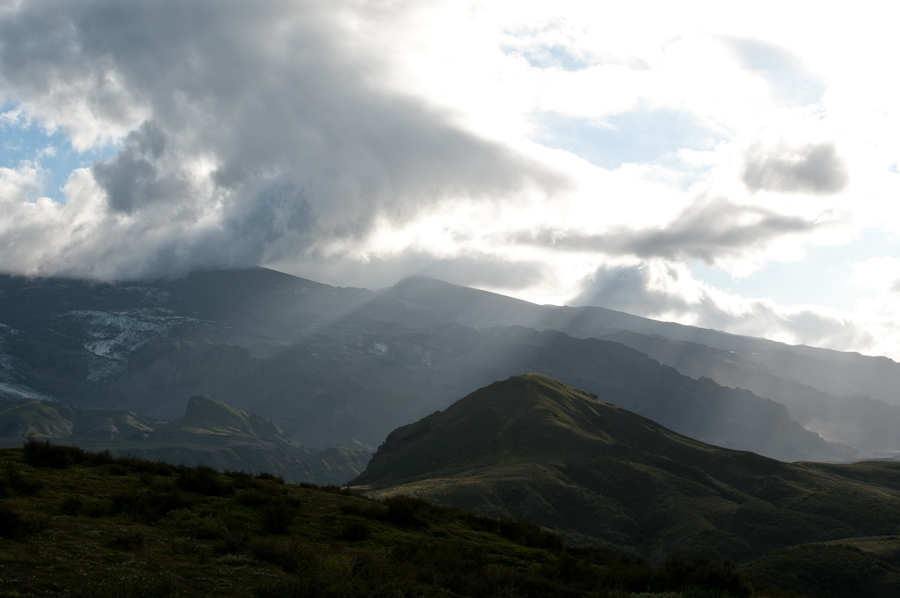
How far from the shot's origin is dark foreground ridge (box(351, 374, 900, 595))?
109 m

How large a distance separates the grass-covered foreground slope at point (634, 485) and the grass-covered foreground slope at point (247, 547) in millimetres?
77039

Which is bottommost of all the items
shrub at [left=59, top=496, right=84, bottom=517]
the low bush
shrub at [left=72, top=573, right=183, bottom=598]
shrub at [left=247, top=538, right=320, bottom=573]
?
the low bush

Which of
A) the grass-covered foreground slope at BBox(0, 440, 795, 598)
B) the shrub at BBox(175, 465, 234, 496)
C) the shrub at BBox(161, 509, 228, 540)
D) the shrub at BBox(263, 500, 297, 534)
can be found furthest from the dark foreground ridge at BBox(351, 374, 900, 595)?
the shrub at BBox(161, 509, 228, 540)

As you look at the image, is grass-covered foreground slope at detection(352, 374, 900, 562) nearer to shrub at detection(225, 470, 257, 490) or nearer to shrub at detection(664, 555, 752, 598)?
shrub at detection(225, 470, 257, 490)

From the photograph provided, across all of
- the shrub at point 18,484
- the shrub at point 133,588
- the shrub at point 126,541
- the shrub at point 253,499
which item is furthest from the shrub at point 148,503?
the shrub at point 133,588

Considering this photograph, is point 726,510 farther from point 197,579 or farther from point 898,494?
point 197,579

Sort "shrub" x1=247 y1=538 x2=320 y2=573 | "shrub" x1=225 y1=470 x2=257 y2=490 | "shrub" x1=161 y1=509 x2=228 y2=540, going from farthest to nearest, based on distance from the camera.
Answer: "shrub" x1=225 y1=470 x2=257 y2=490 → "shrub" x1=161 y1=509 x2=228 y2=540 → "shrub" x1=247 y1=538 x2=320 y2=573

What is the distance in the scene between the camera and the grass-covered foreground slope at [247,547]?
18.0 metres

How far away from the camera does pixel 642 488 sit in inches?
5335

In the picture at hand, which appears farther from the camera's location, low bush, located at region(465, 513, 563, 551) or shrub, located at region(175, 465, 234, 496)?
low bush, located at region(465, 513, 563, 551)

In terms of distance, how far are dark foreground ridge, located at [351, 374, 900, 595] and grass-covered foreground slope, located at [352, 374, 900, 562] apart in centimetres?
32

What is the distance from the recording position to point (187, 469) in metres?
33.5

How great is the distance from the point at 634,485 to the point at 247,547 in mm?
128786

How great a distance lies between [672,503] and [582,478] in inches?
872
